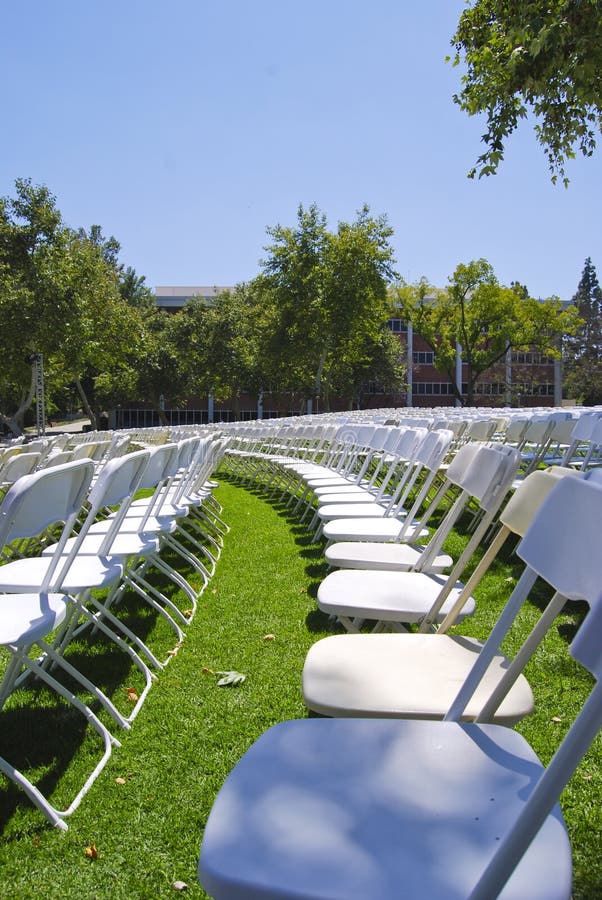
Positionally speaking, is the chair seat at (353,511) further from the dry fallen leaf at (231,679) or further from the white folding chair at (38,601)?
the white folding chair at (38,601)

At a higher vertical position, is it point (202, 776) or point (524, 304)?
point (524, 304)

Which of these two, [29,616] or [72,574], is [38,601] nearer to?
[29,616]

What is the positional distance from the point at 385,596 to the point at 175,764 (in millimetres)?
964

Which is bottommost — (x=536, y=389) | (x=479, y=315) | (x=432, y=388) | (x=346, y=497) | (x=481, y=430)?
(x=536, y=389)

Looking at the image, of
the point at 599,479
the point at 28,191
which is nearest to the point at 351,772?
the point at 599,479

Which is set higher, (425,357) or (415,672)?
(425,357)

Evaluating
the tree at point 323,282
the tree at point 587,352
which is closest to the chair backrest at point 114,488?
the tree at point 323,282

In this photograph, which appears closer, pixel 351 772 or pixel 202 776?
pixel 351 772

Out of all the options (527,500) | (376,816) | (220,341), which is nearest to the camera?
(376,816)

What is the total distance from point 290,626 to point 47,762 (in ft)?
5.72

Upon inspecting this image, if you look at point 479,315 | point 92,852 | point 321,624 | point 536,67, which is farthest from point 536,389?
point 92,852

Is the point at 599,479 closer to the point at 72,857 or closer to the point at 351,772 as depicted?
the point at 351,772

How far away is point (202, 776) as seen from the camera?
2.52 m

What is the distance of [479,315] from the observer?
139 ft
